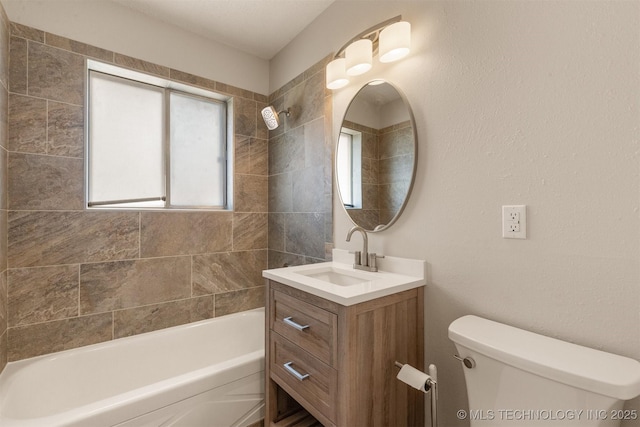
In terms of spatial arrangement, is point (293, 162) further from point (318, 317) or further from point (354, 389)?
point (354, 389)

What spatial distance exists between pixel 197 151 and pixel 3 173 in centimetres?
109

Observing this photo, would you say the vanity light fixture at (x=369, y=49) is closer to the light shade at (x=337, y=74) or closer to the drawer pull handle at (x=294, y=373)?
the light shade at (x=337, y=74)

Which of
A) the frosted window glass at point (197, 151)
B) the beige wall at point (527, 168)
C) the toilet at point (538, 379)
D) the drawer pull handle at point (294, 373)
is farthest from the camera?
the frosted window glass at point (197, 151)

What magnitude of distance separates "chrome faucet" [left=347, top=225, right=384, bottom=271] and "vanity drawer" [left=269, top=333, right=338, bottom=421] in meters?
0.52

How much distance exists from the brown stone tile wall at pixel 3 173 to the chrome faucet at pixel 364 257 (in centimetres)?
177

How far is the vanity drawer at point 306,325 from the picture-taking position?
107 centimetres

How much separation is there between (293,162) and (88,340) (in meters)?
1.75

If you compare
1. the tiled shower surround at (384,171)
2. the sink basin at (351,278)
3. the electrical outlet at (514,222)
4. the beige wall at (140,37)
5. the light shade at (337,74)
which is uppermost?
the beige wall at (140,37)

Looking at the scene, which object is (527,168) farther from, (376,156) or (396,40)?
(396,40)

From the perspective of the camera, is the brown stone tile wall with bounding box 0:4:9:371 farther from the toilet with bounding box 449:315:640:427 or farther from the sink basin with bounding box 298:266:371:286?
the toilet with bounding box 449:315:640:427

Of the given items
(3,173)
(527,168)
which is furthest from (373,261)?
(3,173)

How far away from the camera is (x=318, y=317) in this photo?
1128mm

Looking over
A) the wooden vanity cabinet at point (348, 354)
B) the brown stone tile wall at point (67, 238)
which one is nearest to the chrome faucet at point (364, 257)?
the wooden vanity cabinet at point (348, 354)

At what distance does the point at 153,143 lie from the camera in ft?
6.88
